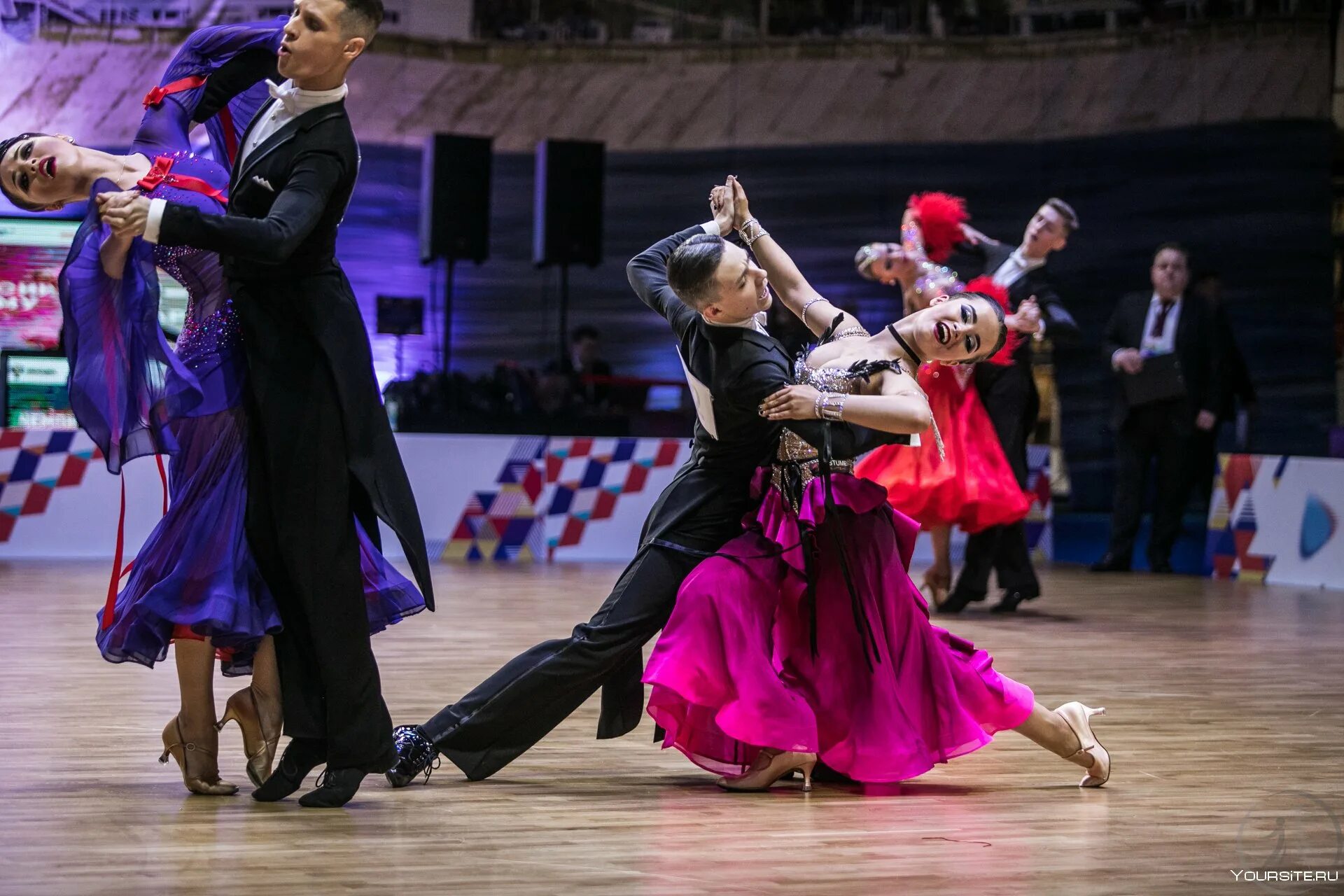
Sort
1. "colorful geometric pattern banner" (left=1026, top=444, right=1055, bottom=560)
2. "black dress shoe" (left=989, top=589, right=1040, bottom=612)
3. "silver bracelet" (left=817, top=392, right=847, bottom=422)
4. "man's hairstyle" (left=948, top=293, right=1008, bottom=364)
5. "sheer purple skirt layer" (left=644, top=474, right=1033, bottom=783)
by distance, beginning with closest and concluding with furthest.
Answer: "silver bracelet" (left=817, top=392, right=847, bottom=422), "sheer purple skirt layer" (left=644, top=474, right=1033, bottom=783), "man's hairstyle" (left=948, top=293, right=1008, bottom=364), "black dress shoe" (left=989, top=589, right=1040, bottom=612), "colorful geometric pattern banner" (left=1026, top=444, right=1055, bottom=560)

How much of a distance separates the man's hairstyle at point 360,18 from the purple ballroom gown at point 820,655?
1159 millimetres

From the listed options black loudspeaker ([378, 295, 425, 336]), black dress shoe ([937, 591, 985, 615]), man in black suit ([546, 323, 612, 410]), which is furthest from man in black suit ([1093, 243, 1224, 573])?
black loudspeaker ([378, 295, 425, 336])

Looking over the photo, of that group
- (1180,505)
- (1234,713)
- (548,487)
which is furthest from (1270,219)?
(1234,713)

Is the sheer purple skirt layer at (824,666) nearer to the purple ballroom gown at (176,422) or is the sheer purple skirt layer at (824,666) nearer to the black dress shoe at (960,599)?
the purple ballroom gown at (176,422)

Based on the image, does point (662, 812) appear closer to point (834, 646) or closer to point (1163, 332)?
point (834, 646)

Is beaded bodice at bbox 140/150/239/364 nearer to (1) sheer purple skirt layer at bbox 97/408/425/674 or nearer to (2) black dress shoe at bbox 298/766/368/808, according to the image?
(1) sheer purple skirt layer at bbox 97/408/425/674

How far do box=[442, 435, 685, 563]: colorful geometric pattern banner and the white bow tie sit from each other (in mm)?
5929

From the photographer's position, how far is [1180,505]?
382 inches

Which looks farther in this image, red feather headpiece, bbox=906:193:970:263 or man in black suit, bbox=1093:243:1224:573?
man in black suit, bbox=1093:243:1224:573

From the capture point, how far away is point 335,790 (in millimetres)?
3182

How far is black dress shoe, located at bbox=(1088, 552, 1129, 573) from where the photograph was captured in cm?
966

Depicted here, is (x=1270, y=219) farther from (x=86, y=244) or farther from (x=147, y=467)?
(x=86, y=244)

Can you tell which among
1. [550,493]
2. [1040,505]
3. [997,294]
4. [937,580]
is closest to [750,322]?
[997,294]

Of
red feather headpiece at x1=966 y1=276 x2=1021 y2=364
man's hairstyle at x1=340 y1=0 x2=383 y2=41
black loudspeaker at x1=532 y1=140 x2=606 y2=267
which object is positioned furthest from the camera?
black loudspeaker at x1=532 y1=140 x2=606 y2=267
